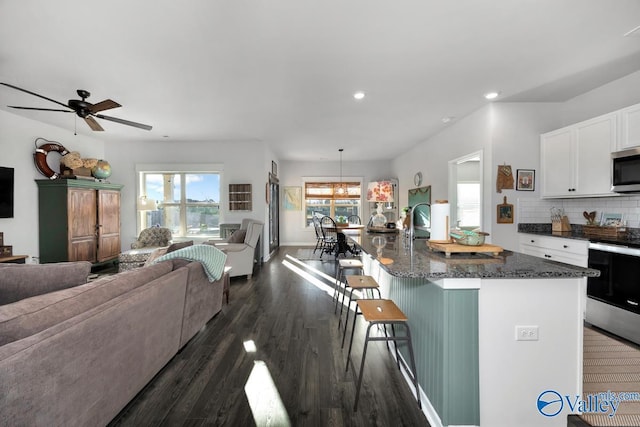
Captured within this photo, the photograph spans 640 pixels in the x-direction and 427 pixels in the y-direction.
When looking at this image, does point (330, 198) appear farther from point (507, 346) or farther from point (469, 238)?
point (507, 346)

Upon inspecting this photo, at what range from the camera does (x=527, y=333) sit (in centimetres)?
152

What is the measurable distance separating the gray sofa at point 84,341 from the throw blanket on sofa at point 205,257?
0.83 feet

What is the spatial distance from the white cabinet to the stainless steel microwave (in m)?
0.65

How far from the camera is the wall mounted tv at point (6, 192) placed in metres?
4.15

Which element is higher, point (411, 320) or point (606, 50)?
point (606, 50)

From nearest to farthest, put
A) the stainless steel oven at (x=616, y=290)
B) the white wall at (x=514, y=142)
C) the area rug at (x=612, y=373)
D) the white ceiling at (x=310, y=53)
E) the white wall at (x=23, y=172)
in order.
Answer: the area rug at (x=612, y=373) → the white ceiling at (x=310, y=53) → the stainless steel oven at (x=616, y=290) → the white wall at (x=514, y=142) → the white wall at (x=23, y=172)

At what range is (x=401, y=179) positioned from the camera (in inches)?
305

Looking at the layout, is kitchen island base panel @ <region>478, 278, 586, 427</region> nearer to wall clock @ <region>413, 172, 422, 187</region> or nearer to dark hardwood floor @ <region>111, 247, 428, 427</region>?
dark hardwood floor @ <region>111, 247, 428, 427</region>

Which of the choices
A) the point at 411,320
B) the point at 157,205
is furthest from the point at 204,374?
the point at 157,205

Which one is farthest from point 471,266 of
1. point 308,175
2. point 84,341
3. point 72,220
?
point 308,175

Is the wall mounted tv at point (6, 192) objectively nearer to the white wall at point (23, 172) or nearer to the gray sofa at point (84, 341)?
the white wall at point (23, 172)

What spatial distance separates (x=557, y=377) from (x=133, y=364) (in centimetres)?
255

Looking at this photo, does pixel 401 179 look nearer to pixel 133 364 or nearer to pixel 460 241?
pixel 460 241

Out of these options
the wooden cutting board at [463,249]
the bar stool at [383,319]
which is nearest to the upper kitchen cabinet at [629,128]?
the wooden cutting board at [463,249]
